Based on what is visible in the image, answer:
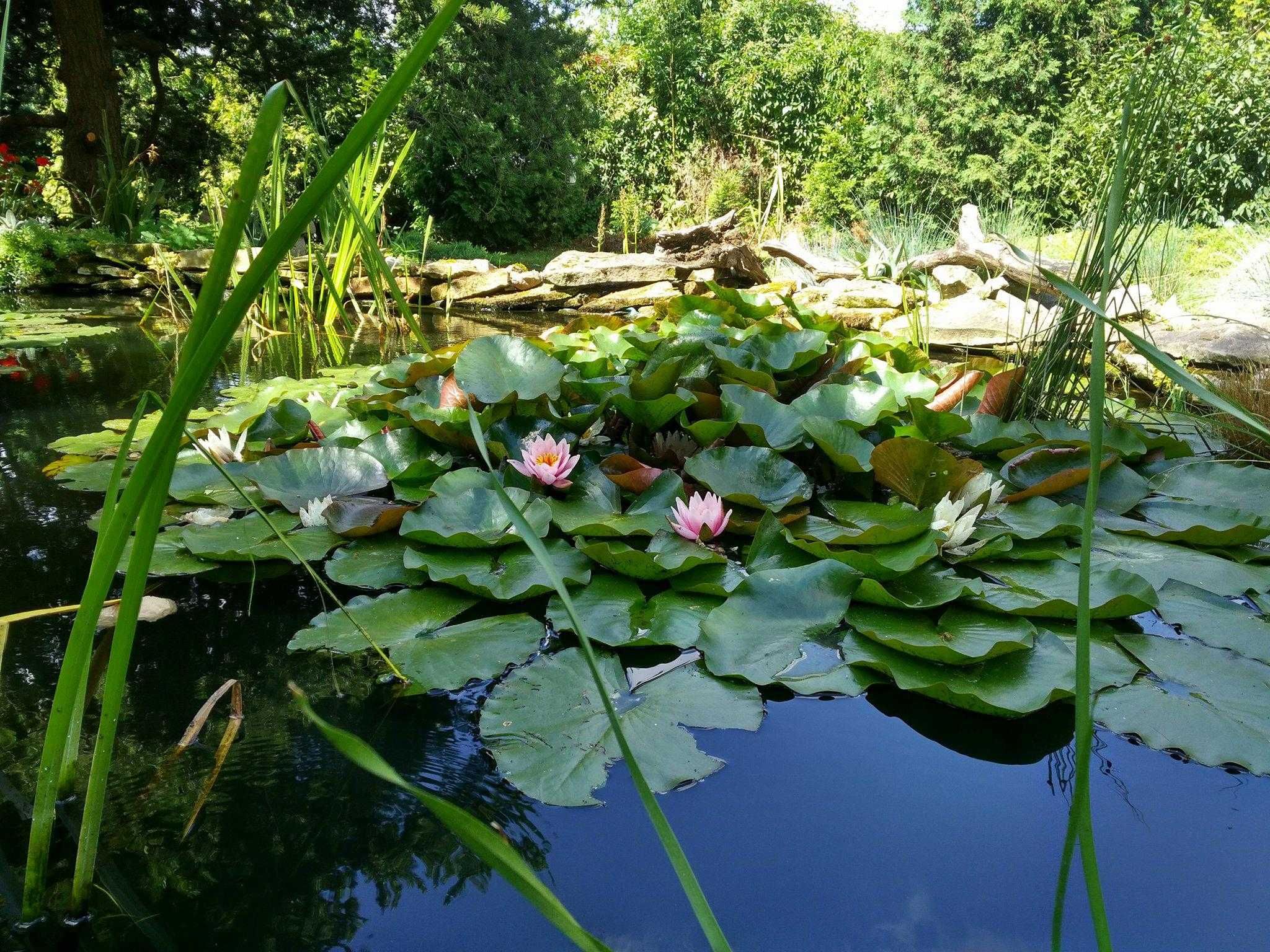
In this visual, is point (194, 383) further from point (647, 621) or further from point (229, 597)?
point (229, 597)

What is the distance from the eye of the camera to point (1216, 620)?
44.2 inches

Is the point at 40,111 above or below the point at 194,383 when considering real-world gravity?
above

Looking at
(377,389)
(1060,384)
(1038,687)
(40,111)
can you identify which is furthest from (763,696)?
(40,111)

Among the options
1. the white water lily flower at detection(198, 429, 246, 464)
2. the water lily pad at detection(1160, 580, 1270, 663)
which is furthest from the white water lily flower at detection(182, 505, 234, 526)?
the water lily pad at detection(1160, 580, 1270, 663)

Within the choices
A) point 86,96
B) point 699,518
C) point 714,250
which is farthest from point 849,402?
point 86,96

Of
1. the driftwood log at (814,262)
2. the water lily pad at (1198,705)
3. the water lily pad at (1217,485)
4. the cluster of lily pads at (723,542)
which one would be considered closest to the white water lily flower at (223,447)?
the cluster of lily pads at (723,542)

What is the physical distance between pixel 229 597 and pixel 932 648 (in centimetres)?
107

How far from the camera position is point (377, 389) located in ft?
6.51

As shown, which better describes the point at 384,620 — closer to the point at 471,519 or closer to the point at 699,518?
the point at 471,519

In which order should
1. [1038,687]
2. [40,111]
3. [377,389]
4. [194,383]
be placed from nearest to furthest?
[194,383] < [1038,687] < [377,389] < [40,111]

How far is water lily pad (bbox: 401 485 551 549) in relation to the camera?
1259 mm

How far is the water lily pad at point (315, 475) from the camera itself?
146 centimetres

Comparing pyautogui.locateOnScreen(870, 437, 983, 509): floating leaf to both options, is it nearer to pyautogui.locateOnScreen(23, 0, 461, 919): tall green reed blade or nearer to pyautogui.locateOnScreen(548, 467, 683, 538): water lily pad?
pyautogui.locateOnScreen(548, 467, 683, 538): water lily pad

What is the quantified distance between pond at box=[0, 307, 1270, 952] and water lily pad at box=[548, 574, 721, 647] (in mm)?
160
